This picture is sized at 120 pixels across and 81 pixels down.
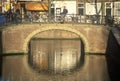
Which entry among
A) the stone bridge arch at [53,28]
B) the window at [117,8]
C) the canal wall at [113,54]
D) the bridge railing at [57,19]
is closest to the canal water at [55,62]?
the canal wall at [113,54]

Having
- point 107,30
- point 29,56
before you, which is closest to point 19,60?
point 29,56

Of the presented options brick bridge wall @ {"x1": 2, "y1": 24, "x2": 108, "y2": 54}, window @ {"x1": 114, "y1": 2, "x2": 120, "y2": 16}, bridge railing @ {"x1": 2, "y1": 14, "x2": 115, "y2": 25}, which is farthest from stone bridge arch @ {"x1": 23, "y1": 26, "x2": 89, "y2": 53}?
window @ {"x1": 114, "y1": 2, "x2": 120, "y2": 16}

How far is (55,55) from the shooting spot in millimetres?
41531

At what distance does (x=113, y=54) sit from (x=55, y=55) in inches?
228

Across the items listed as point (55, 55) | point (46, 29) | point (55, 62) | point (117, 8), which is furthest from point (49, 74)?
point (117, 8)

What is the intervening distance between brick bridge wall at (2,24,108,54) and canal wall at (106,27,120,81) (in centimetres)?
130

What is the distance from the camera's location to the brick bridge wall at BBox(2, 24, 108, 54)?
1640 inches

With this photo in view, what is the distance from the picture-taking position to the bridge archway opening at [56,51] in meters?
37.3

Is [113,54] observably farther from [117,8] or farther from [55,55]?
[117,8]

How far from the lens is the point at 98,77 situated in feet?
106

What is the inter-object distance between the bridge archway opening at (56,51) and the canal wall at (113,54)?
2.36 metres

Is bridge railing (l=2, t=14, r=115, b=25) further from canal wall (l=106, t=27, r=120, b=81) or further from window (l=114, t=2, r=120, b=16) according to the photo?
window (l=114, t=2, r=120, b=16)

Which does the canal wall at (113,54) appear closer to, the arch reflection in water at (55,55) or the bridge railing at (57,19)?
the arch reflection in water at (55,55)

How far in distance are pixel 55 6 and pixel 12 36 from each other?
994 centimetres
